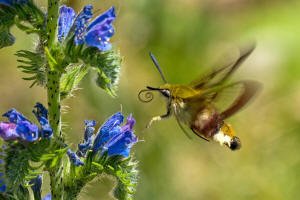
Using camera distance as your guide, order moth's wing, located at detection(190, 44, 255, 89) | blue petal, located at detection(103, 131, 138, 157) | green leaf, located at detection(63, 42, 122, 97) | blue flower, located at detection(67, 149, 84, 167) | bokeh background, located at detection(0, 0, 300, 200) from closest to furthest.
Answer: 1. green leaf, located at detection(63, 42, 122, 97)
2. blue flower, located at detection(67, 149, 84, 167)
3. blue petal, located at detection(103, 131, 138, 157)
4. moth's wing, located at detection(190, 44, 255, 89)
5. bokeh background, located at detection(0, 0, 300, 200)

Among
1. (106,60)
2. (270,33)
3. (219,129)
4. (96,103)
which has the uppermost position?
(270,33)

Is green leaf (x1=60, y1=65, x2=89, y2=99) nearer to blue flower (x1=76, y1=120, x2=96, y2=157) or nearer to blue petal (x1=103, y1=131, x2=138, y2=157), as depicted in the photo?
blue flower (x1=76, y1=120, x2=96, y2=157)

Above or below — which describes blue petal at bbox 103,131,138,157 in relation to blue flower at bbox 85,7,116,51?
below

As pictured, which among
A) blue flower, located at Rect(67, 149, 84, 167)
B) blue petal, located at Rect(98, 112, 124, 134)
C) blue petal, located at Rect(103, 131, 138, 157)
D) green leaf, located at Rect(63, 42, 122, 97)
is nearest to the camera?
green leaf, located at Rect(63, 42, 122, 97)

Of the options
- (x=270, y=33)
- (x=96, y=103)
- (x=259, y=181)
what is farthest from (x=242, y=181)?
(x=270, y=33)

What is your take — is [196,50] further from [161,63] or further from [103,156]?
[103,156]

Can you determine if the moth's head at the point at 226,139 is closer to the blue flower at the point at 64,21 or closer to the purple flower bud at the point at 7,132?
the blue flower at the point at 64,21

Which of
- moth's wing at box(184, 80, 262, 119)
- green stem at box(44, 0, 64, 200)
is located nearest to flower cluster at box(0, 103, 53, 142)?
green stem at box(44, 0, 64, 200)
